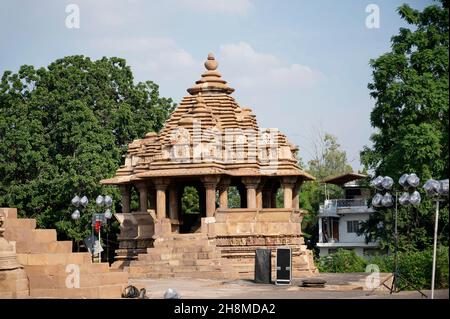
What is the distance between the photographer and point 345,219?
44.8 meters

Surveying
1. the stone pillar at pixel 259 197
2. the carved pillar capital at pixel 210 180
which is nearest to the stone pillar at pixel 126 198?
the stone pillar at pixel 259 197

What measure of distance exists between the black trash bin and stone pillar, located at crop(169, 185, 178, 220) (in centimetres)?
605

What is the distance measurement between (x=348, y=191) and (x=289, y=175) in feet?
61.7

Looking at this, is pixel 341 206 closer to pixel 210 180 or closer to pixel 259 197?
pixel 259 197

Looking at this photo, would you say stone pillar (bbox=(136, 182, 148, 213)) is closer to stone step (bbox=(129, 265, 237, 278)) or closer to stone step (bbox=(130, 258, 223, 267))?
stone step (bbox=(130, 258, 223, 267))

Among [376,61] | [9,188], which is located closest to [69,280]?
[376,61]

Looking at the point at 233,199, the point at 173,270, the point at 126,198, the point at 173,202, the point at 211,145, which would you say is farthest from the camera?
the point at 233,199

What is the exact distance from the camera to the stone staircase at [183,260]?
2394 cm

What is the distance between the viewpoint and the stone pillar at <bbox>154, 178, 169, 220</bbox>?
27.0 meters

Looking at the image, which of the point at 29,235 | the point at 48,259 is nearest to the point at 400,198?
the point at 48,259

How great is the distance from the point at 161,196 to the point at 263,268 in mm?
5925

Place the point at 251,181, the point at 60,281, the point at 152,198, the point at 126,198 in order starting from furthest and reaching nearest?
the point at 152,198 → the point at 126,198 → the point at 251,181 → the point at 60,281

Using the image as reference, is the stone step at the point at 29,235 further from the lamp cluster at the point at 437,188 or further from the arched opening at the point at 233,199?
the arched opening at the point at 233,199

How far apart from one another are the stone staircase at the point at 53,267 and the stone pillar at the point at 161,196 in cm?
788
